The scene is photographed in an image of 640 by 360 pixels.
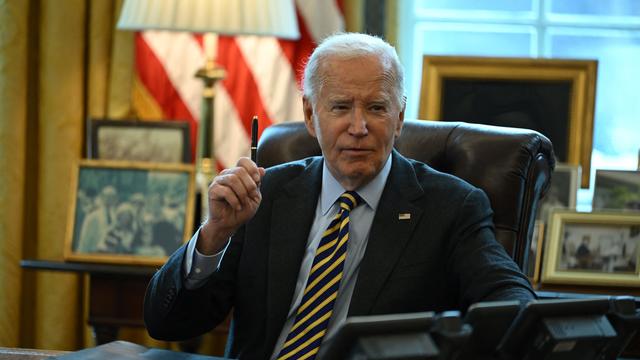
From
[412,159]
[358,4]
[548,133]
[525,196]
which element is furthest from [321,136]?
[358,4]

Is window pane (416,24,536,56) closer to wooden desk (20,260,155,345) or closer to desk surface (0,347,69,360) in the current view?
wooden desk (20,260,155,345)

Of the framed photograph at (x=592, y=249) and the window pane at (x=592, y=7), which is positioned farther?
the window pane at (x=592, y=7)

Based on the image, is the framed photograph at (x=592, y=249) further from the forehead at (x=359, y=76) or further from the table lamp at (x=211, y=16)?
the table lamp at (x=211, y=16)

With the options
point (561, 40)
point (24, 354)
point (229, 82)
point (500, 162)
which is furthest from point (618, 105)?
point (24, 354)

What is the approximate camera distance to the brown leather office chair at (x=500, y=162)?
229 cm

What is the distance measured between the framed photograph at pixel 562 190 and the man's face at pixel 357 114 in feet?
3.90

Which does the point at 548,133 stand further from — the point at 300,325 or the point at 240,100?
the point at 300,325

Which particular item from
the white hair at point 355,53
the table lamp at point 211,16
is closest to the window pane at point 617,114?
the table lamp at point 211,16

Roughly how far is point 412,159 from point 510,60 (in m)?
1.04

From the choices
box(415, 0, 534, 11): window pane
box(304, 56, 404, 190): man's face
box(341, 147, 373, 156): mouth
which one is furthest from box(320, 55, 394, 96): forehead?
box(415, 0, 534, 11): window pane

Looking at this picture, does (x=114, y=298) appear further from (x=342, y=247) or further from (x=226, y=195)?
(x=226, y=195)

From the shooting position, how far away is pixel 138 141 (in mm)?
3537

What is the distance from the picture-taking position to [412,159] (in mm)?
2436

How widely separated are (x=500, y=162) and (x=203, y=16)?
1.33 metres
